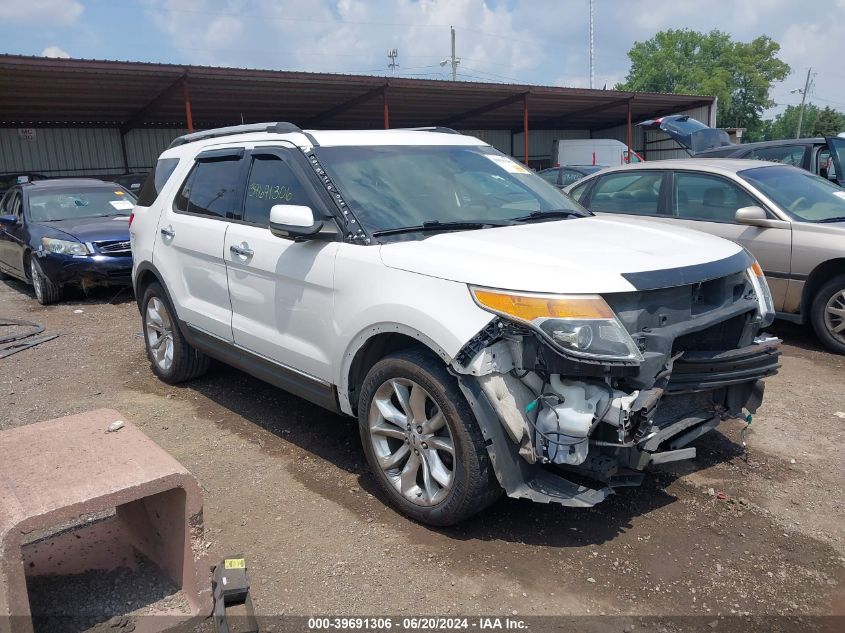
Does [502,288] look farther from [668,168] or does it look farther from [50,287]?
[50,287]

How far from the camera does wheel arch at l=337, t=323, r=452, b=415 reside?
3.30 meters

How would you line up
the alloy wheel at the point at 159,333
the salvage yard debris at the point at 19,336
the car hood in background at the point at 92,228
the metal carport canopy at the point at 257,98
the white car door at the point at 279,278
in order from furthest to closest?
the metal carport canopy at the point at 257,98
the car hood in background at the point at 92,228
the salvage yard debris at the point at 19,336
the alloy wheel at the point at 159,333
the white car door at the point at 279,278

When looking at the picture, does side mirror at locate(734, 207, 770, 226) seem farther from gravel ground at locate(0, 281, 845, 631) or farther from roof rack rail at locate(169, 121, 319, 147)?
roof rack rail at locate(169, 121, 319, 147)

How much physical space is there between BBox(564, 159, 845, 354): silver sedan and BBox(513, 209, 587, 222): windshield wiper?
8.82 feet

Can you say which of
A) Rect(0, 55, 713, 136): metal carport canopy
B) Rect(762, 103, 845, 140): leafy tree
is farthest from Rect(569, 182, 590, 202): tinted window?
Rect(762, 103, 845, 140): leafy tree

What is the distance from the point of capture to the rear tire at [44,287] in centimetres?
914

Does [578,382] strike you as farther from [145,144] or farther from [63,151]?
[145,144]

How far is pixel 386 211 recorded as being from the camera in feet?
12.4

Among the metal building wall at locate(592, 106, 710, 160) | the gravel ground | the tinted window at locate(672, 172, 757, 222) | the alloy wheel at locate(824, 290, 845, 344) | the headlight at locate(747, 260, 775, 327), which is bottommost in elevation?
the gravel ground

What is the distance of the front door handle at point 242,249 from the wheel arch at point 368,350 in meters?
1.08

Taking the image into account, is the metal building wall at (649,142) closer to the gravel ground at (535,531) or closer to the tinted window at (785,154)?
the tinted window at (785,154)

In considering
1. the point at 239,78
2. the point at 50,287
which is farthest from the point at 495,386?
the point at 239,78

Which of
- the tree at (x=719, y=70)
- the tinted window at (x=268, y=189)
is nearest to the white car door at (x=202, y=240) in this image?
the tinted window at (x=268, y=189)

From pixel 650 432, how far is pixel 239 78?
1590 cm
